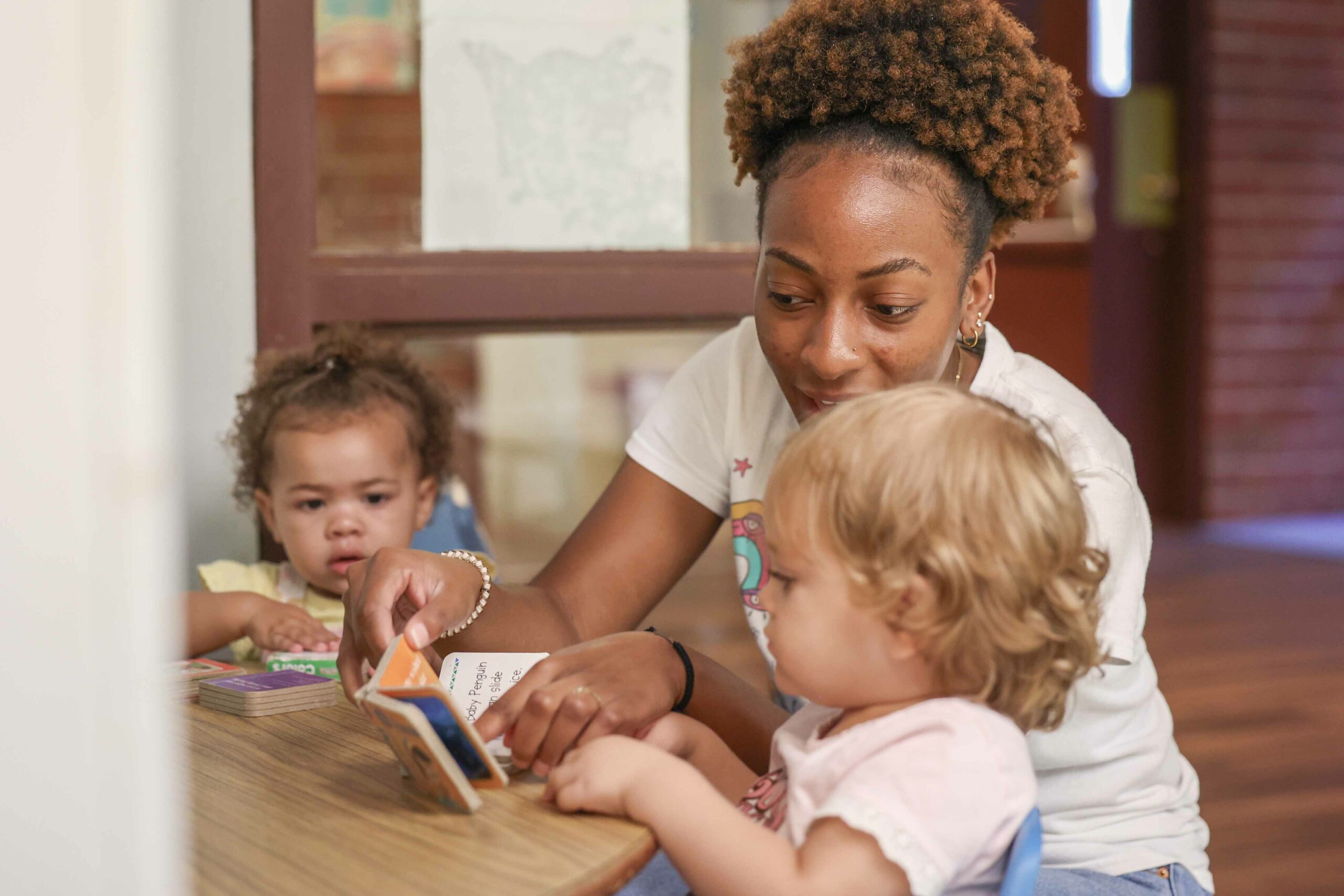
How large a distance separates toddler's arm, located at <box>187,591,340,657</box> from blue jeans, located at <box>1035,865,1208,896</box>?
3.33 ft

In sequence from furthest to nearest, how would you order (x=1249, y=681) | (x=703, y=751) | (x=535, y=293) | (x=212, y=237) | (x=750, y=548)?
1. (x=1249, y=681)
2. (x=535, y=293)
3. (x=212, y=237)
4. (x=750, y=548)
5. (x=703, y=751)

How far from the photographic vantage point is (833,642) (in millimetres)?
1026

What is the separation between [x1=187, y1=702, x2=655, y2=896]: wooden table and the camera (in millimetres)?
838

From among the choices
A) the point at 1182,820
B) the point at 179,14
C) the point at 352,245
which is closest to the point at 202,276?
the point at 352,245

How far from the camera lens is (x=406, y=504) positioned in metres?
2.24

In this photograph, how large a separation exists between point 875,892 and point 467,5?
180 cm

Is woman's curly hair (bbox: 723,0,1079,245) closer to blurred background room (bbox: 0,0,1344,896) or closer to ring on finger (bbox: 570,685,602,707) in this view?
blurred background room (bbox: 0,0,1344,896)

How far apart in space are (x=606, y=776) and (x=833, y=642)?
7.8 inches

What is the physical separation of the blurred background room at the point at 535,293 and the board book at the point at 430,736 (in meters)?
0.16

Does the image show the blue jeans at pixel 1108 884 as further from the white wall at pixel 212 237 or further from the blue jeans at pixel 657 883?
the white wall at pixel 212 237

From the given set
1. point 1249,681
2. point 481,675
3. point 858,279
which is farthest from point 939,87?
point 1249,681

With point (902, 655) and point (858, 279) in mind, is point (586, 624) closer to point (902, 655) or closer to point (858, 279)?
point (858, 279)

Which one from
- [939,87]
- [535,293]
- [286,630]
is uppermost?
[939,87]

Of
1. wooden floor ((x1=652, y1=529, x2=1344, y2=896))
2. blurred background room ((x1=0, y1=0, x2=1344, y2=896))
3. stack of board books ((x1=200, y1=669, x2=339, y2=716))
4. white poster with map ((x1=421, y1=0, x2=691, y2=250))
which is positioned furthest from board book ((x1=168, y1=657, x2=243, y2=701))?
wooden floor ((x1=652, y1=529, x2=1344, y2=896))
